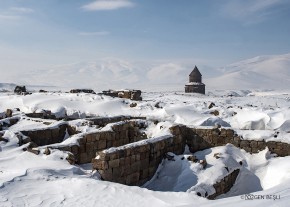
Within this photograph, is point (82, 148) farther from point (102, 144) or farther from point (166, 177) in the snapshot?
point (166, 177)

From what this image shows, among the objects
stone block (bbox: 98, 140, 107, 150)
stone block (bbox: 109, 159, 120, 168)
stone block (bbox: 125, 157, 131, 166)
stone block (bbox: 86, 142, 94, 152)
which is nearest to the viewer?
stone block (bbox: 109, 159, 120, 168)

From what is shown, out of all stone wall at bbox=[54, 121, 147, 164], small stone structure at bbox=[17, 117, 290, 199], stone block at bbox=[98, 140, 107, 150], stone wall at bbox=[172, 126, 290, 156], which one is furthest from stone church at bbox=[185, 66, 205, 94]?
stone block at bbox=[98, 140, 107, 150]

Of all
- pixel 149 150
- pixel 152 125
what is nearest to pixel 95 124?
pixel 152 125

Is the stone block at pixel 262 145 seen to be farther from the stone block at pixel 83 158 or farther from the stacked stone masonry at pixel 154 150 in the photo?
the stone block at pixel 83 158

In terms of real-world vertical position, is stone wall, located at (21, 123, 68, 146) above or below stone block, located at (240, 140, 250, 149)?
above

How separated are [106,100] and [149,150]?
11238 mm

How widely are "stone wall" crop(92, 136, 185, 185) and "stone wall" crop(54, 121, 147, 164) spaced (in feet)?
5.20

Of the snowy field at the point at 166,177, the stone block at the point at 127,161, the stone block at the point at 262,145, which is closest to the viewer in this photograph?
the snowy field at the point at 166,177

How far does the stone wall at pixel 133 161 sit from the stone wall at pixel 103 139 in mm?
1586

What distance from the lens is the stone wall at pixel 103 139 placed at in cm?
941

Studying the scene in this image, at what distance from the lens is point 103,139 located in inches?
405

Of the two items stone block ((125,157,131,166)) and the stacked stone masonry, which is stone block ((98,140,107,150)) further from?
stone block ((125,157,131,166))

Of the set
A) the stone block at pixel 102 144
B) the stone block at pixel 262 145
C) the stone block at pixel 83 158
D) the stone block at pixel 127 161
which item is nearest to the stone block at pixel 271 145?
the stone block at pixel 262 145

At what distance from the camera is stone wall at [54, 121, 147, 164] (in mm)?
9411
